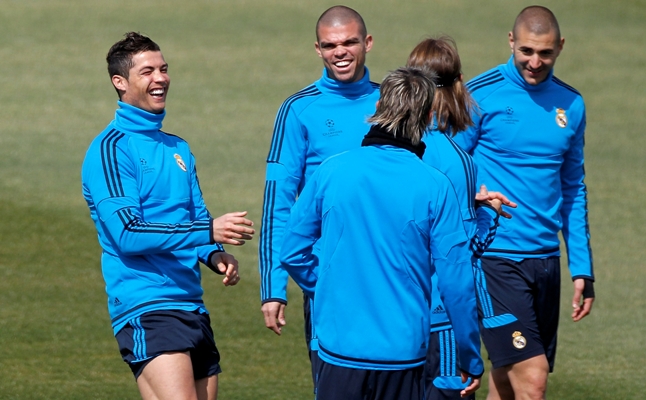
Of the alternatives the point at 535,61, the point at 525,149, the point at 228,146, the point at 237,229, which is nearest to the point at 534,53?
the point at 535,61

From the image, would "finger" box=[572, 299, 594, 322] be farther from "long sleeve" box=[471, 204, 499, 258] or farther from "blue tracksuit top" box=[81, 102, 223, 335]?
"blue tracksuit top" box=[81, 102, 223, 335]

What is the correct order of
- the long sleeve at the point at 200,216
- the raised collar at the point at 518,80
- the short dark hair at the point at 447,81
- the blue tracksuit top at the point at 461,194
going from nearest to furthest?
the blue tracksuit top at the point at 461,194, the short dark hair at the point at 447,81, the long sleeve at the point at 200,216, the raised collar at the point at 518,80

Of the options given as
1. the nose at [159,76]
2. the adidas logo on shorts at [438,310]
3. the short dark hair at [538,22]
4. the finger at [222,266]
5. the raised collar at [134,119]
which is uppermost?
the short dark hair at [538,22]

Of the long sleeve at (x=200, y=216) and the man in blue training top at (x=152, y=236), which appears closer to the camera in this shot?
the man in blue training top at (x=152, y=236)

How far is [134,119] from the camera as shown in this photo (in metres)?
5.09

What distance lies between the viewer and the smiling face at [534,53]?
5.99 meters

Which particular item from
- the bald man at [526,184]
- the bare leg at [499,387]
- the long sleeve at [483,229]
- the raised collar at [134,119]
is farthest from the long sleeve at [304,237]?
the bare leg at [499,387]

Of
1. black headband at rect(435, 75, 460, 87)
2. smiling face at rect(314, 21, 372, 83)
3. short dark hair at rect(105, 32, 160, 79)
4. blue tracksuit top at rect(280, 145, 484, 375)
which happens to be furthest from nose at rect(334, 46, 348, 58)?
blue tracksuit top at rect(280, 145, 484, 375)

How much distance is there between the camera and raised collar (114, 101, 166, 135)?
5082 millimetres

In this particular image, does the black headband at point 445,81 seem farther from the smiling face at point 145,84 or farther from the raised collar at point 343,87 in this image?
the smiling face at point 145,84

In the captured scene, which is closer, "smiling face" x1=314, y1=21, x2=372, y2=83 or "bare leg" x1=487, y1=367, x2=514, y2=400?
"smiling face" x1=314, y1=21, x2=372, y2=83

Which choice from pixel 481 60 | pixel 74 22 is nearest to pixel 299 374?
pixel 481 60

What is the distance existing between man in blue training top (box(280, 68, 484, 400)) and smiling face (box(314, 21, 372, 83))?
4.25 ft

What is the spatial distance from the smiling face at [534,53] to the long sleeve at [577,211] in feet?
1.31
